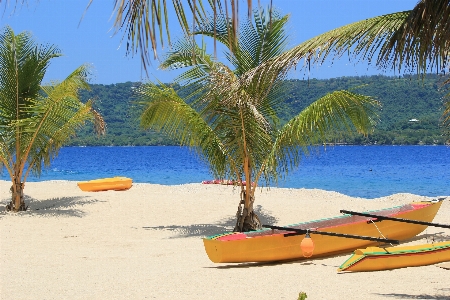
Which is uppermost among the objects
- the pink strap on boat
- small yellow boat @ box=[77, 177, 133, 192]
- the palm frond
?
the palm frond

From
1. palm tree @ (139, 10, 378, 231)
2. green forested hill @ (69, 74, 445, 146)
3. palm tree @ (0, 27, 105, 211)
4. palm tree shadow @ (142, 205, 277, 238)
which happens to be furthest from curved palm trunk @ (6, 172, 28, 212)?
green forested hill @ (69, 74, 445, 146)

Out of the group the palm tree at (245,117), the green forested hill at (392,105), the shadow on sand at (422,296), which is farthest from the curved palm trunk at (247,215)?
the green forested hill at (392,105)

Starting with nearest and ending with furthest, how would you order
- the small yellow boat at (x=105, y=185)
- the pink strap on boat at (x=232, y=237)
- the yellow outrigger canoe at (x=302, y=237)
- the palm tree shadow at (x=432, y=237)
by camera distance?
the yellow outrigger canoe at (x=302, y=237) → the pink strap on boat at (x=232, y=237) → the palm tree shadow at (x=432, y=237) → the small yellow boat at (x=105, y=185)

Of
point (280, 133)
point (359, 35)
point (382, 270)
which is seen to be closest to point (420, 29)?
point (359, 35)

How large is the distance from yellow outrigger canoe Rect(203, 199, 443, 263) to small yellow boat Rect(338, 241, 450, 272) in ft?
2.16

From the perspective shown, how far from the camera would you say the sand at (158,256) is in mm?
6617

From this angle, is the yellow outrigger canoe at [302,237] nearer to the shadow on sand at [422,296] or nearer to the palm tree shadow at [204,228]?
the shadow on sand at [422,296]

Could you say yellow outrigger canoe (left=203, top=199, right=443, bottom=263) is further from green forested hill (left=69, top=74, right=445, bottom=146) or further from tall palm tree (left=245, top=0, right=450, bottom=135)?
green forested hill (left=69, top=74, right=445, bottom=146)

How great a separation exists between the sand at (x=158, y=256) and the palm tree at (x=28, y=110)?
1.21 m

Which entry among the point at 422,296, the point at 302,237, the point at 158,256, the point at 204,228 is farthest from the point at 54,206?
the point at 422,296

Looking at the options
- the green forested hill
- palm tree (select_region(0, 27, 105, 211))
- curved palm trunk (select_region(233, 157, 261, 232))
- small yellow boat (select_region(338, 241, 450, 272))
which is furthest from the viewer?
the green forested hill

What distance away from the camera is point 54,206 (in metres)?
14.0

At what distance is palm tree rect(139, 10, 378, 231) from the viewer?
10.0 metres

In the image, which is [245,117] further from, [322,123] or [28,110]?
[28,110]
